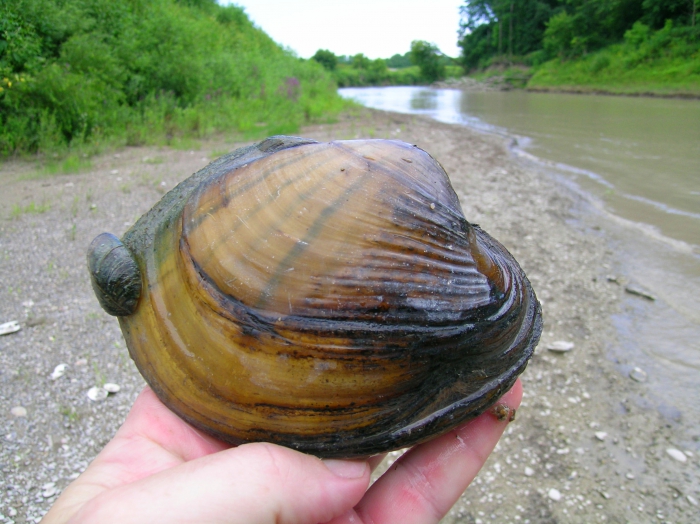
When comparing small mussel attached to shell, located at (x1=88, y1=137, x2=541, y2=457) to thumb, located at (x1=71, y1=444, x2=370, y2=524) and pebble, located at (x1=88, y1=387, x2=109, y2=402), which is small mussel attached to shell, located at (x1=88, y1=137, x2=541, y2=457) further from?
pebble, located at (x1=88, y1=387, x2=109, y2=402)

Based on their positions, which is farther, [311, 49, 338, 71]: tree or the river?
[311, 49, 338, 71]: tree

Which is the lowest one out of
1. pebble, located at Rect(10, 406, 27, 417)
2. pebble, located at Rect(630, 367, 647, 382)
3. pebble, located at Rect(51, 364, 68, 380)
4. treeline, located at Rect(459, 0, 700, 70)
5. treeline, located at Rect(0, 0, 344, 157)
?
pebble, located at Rect(630, 367, 647, 382)

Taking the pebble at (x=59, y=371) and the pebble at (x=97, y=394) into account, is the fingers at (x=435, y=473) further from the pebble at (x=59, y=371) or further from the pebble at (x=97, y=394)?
the pebble at (x=59, y=371)

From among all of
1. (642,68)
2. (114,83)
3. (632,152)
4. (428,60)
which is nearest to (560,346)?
(632,152)

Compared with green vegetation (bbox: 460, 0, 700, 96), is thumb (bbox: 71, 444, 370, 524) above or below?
below

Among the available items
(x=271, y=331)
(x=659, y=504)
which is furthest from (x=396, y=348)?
(x=659, y=504)

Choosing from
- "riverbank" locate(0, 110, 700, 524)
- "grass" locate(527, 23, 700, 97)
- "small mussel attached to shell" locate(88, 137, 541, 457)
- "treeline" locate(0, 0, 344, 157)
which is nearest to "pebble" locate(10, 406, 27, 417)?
"riverbank" locate(0, 110, 700, 524)

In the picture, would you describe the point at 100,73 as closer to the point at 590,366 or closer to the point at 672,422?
the point at 590,366
